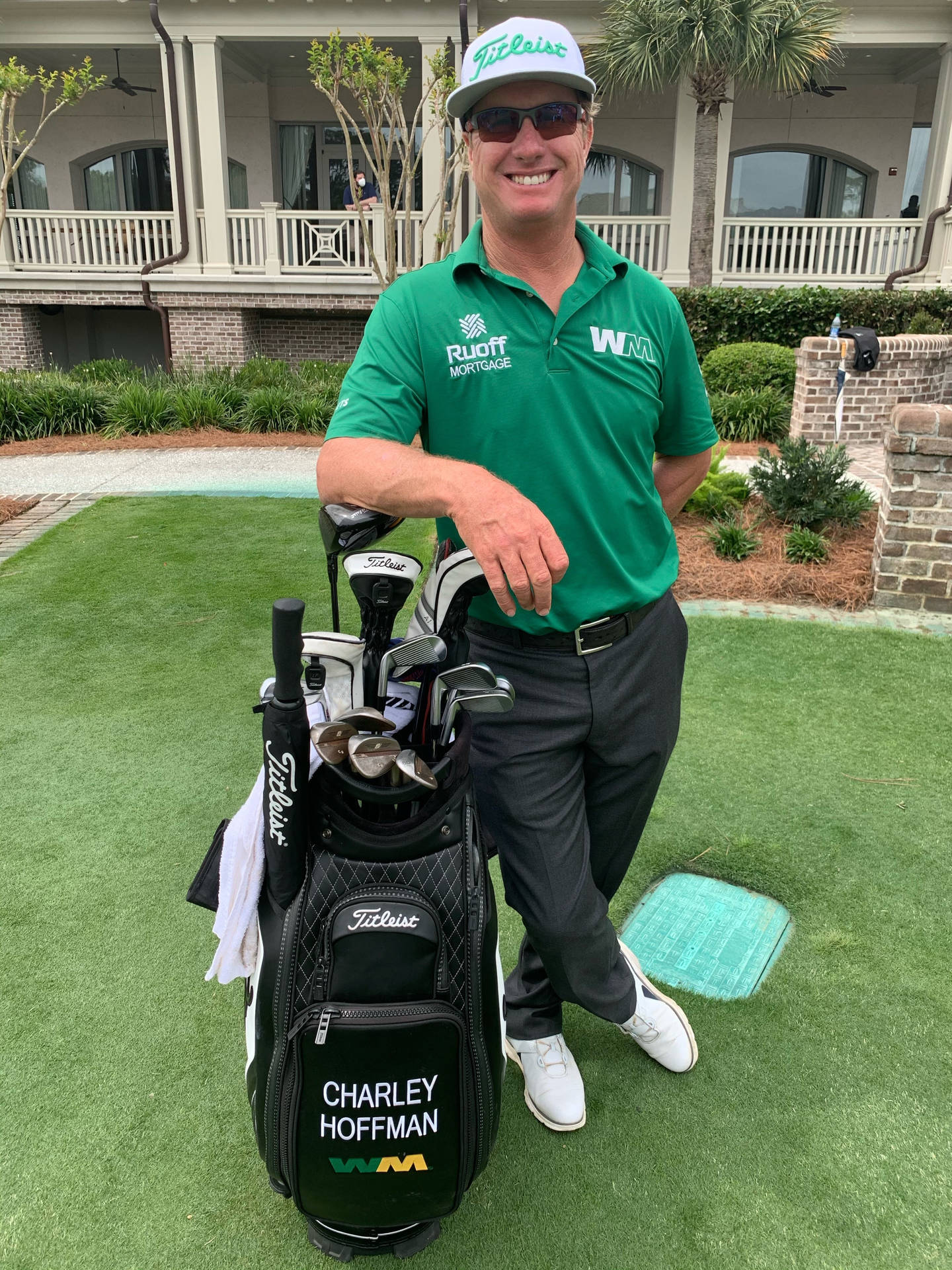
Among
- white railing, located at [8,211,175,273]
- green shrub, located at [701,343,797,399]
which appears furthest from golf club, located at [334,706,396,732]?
white railing, located at [8,211,175,273]

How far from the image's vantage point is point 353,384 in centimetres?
170

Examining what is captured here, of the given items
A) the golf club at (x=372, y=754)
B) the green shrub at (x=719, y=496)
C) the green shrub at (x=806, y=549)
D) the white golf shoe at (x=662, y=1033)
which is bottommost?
the white golf shoe at (x=662, y=1033)

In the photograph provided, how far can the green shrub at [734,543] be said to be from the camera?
6324 millimetres

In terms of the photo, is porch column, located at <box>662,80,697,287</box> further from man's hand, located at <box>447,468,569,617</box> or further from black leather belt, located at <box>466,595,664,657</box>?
man's hand, located at <box>447,468,569,617</box>

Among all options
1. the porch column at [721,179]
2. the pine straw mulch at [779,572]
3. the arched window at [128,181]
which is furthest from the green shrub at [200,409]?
the arched window at [128,181]

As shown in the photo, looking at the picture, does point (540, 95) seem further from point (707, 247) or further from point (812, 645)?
point (707, 247)

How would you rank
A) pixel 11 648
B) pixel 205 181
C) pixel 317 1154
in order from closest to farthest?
1. pixel 317 1154
2. pixel 11 648
3. pixel 205 181

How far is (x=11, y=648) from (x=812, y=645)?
4.09m

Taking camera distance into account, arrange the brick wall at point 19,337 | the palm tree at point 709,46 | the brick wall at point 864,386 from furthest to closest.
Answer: the brick wall at point 19,337, the palm tree at point 709,46, the brick wall at point 864,386

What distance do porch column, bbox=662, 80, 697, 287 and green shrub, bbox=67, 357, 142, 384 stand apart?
320 inches

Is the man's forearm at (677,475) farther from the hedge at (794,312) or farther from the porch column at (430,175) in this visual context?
the porch column at (430,175)

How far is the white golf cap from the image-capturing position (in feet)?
5.43

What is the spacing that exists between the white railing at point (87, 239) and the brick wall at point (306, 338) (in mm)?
1942

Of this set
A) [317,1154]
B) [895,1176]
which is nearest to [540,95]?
[317,1154]
